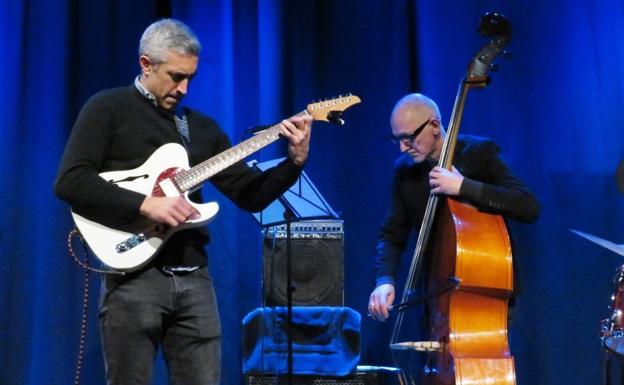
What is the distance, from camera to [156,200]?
7.71ft

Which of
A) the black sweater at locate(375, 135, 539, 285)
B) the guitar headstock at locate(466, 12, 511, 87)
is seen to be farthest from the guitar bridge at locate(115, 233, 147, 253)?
the guitar headstock at locate(466, 12, 511, 87)

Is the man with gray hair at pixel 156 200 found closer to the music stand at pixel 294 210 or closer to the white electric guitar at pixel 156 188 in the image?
the white electric guitar at pixel 156 188

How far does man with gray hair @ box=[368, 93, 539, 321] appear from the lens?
9.84 feet

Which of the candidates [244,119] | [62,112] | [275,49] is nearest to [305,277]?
[244,119]

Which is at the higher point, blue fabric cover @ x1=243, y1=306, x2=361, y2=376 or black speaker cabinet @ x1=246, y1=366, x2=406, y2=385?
blue fabric cover @ x1=243, y1=306, x2=361, y2=376

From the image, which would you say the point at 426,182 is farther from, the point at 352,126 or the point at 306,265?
the point at 352,126

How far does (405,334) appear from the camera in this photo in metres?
4.18

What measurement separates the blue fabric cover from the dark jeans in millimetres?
1074

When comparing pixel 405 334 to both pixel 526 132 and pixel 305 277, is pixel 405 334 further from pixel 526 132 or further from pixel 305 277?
pixel 526 132

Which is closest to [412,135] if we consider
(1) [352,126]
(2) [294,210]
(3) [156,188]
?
(2) [294,210]

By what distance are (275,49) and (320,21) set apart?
0.42 m

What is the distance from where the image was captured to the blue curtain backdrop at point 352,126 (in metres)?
3.94

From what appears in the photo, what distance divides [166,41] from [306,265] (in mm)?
1549

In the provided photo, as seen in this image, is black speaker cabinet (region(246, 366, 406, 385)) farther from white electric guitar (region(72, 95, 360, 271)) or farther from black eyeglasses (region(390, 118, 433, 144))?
white electric guitar (region(72, 95, 360, 271))
